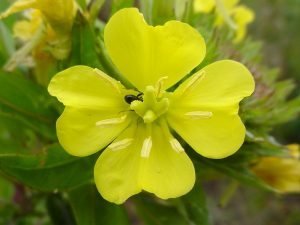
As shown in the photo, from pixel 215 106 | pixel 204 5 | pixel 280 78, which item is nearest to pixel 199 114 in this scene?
pixel 215 106

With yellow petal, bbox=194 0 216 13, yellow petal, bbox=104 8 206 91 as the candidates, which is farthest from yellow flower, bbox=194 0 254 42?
yellow petal, bbox=104 8 206 91

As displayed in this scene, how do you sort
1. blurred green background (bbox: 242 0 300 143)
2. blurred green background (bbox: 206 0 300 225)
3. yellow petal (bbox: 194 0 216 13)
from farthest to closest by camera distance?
blurred green background (bbox: 242 0 300 143)
blurred green background (bbox: 206 0 300 225)
yellow petal (bbox: 194 0 216 13)

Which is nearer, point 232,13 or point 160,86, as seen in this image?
point 160,86

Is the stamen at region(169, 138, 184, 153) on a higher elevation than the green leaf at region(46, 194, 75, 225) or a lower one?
higher

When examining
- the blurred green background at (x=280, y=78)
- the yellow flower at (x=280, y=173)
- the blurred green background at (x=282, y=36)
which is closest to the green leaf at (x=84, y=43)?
the yellow flower at (x=280, y=173)

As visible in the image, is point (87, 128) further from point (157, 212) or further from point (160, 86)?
point (157, 212)

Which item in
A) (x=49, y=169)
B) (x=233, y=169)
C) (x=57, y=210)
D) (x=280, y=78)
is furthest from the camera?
(x=280, y=78)

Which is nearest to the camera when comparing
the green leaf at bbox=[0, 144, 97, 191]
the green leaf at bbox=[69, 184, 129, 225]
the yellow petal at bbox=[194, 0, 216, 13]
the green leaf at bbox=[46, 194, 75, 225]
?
the green leaf at bbox=[0, 144, 97, 191]

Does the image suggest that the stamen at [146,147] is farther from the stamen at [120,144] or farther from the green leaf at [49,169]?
the green leaf at [49,169]

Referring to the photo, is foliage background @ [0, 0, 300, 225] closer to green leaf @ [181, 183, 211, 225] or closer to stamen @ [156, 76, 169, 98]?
green leaf @ [181, 183, 211, 225]
